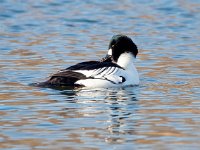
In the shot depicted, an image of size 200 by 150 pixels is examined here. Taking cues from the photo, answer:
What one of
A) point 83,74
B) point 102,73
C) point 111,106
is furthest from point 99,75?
point 111,106

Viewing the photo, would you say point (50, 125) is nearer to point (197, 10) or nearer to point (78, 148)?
point (78, 148)

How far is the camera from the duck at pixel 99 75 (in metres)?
15.7

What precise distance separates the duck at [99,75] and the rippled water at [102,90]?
30 cm

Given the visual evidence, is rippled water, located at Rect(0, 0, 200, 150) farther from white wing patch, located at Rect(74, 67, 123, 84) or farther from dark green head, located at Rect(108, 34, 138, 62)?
dark green head, located at Rect(108, 34, 138, 62)

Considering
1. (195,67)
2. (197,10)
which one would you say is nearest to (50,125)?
(195,67)

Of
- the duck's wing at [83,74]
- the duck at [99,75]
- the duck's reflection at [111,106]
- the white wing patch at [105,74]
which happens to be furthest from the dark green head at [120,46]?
the duck's reflection at [111,106]

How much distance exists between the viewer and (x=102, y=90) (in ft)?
50.9

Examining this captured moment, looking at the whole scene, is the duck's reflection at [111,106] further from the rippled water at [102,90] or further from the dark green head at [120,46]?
the dark green head at [120,46]

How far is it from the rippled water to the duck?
0.98 feet

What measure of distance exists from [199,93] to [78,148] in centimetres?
458

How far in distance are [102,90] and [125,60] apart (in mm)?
1193

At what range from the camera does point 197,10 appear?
28219 millimetres

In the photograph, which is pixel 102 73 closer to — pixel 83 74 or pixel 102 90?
pixel 83 74

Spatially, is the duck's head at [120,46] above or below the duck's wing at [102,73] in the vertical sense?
above
